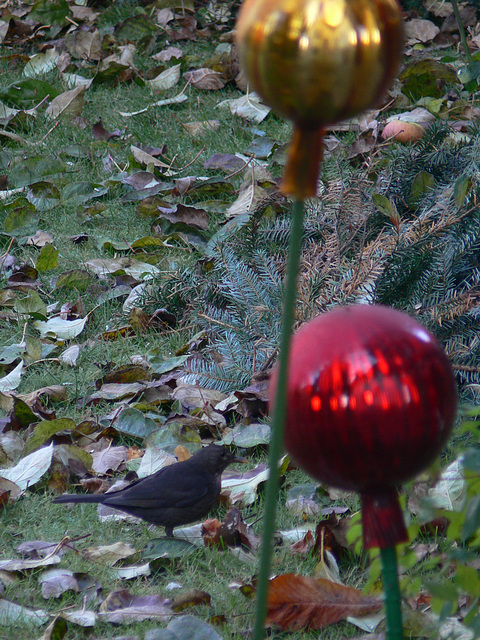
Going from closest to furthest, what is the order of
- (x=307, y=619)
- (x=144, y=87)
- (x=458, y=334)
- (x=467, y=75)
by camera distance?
1. (x=307, y=619)
2. (x=458, y=334)
3. (x=467, y=75)
4. (x=144, y=87)

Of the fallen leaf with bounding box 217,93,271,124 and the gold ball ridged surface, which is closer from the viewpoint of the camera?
the gold ball ridged surface

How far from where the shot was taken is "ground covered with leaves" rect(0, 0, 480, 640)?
1803 millimetres

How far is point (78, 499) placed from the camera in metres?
2.15

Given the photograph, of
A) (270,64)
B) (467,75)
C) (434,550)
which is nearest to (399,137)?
(467,75)

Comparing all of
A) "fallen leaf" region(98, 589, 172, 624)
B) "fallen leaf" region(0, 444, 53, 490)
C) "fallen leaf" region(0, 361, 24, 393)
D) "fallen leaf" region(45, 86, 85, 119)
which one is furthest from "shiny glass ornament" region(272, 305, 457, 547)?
"fallen leaf" region(45, 86, 85, 119)

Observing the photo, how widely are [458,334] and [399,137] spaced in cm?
157

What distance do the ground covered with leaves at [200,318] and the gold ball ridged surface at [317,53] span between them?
49 cm

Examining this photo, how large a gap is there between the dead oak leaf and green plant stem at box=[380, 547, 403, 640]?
25.4 inches

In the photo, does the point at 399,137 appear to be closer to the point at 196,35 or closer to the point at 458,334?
the point at 458,334

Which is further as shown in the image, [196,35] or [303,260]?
[196,35]

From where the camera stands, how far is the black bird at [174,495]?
2.15m

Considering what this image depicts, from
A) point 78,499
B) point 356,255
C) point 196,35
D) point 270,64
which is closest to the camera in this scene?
point 270,64

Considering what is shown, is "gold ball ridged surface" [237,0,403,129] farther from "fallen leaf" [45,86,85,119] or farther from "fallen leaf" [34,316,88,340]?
"fallen leaf" [45,86,85,119]

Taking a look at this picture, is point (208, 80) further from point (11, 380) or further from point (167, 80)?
point (11, 380)
